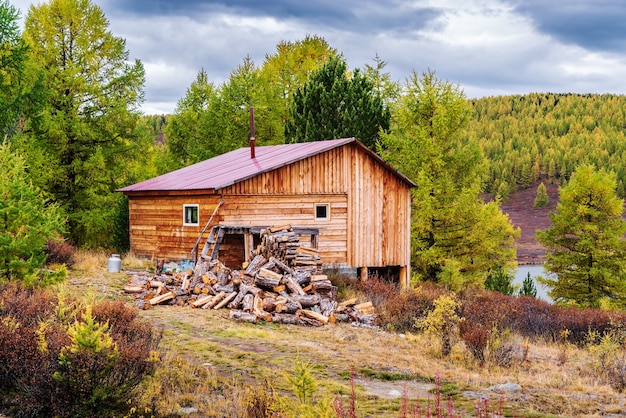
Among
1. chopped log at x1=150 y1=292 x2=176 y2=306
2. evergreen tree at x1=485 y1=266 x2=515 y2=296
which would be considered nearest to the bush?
chopped log at x1=150 y1=292 x2=176 y2=306

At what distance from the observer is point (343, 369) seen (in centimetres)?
984

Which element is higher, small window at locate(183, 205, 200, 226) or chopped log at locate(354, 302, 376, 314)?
small window at locate(183, 205, 200, 226)

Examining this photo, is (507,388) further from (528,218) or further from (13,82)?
(528,218)

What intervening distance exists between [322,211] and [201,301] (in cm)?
861

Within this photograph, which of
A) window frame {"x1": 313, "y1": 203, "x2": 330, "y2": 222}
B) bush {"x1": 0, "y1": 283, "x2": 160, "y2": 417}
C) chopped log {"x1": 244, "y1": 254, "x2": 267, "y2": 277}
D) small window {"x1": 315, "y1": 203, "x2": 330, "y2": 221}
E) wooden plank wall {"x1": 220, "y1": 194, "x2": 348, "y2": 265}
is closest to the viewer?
bush {"x1": 0, "y1": 283, "x2": 160, "y2": 417}

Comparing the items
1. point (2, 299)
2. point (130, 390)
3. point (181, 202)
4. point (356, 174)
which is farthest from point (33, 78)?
point (130, 390)

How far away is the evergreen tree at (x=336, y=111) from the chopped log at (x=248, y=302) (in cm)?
2139

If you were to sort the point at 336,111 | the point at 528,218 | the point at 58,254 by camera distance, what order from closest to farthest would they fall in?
the point at 58,254, the point at 336,111, the point at 528,218

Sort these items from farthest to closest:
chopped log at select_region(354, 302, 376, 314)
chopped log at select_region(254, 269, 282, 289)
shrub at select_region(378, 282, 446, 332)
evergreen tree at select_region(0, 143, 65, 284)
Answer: chopped log at select_region(354, 302, 376, 314)
chopped log at select_region(254, 269, 282, 289)
shrub at select_region(378, 282, 446, 332)
evergreen tree at select_region(0, 143, 65, 284)

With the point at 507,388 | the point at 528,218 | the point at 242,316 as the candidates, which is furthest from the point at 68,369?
the point at 528,218

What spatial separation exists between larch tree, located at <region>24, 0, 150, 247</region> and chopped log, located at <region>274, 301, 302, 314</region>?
1487cm

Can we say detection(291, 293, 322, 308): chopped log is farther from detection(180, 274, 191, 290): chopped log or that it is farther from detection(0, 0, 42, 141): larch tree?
detection(0, 0, 42, 141): larch tree

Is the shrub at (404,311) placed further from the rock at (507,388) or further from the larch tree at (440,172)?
A: the larch tree at (440,172)

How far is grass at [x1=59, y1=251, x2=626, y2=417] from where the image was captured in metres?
7.79
